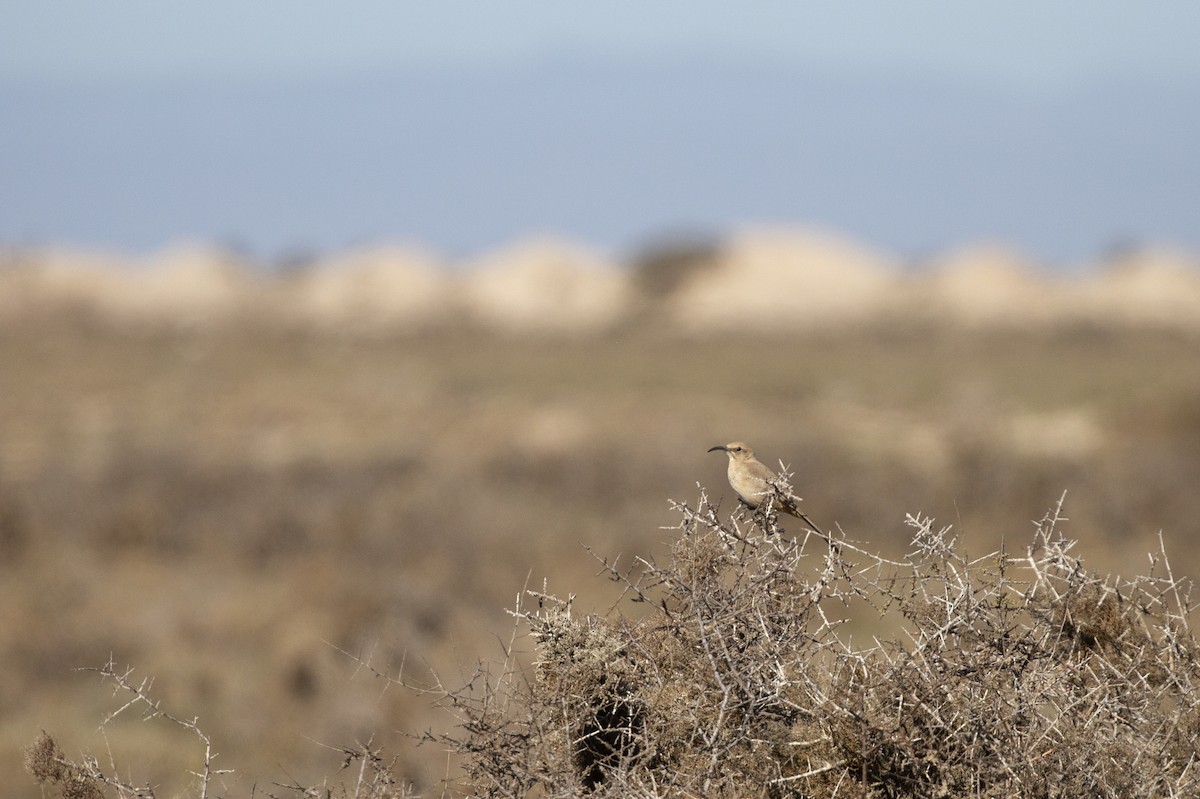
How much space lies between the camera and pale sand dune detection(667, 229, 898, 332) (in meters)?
75.1

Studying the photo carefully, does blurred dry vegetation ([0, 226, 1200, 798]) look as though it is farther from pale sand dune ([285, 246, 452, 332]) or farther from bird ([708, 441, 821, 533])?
pale sand dune ([285, 246, 452, 332])

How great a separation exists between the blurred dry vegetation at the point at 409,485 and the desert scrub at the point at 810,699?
0.36 m

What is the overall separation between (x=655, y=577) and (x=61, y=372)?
36.3m

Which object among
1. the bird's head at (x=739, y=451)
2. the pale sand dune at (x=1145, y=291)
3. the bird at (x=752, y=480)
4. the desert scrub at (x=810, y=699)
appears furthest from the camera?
the pale sand dune at (x=1145, y=291)

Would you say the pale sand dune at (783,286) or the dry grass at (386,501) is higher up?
the dry grass at (386,501)

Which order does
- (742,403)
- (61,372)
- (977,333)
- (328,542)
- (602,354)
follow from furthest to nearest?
(977,333), (602,354), (61,372), (742,403), (328,542)

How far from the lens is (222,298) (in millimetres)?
89812

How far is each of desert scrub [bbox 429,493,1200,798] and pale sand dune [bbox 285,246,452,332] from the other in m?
63.9

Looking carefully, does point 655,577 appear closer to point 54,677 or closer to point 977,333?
point 54,677

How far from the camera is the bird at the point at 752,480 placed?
5.39m

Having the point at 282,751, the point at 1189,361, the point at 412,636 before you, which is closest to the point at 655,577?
the point at 282,751

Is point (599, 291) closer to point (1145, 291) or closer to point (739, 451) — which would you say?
point (1145, 291)

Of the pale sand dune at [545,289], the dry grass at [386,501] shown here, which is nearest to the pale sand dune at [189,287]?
the pale sand dune at [545,289]

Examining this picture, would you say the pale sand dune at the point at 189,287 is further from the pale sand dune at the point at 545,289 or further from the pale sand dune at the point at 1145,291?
the pale sand dune at the point at 1145,291
